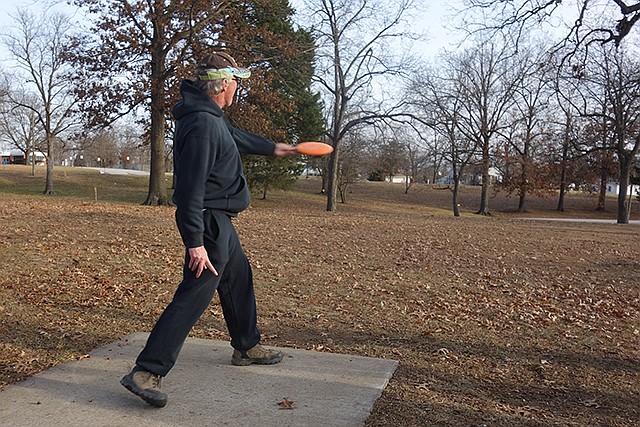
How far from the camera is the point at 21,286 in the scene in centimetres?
674

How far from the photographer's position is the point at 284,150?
4062mm

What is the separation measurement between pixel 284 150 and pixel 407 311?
3.17 meters

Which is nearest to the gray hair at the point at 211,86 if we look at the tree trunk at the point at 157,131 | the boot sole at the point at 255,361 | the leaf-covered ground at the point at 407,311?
the boot sole at the point at 255,361

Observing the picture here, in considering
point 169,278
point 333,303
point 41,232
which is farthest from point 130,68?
point 333,303

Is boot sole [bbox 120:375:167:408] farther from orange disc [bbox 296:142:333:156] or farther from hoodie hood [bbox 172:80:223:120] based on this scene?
orange disc [bbox 296:142:333:156]

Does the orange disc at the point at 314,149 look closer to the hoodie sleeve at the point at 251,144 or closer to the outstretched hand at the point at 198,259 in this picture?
the hoodie sleeve at the point at 251,144

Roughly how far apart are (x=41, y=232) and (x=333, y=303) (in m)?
7.50

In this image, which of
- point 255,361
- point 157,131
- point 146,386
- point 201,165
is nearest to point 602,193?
point 157,131

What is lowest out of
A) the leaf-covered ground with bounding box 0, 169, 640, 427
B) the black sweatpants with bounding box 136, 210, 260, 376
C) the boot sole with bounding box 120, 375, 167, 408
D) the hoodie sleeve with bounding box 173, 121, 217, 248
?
the leaf-covered ground with bounding box 0, 169, 640, 427

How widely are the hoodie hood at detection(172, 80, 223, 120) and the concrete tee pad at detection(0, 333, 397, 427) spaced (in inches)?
66.5

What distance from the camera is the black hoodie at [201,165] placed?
349 centimetres

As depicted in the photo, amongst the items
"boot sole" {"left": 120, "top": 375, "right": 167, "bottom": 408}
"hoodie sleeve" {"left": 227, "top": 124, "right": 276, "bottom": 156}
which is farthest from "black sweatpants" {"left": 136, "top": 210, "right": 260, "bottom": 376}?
"hoodie sleeve" {"left": 227, "top": 124, "right": 276, "bottom": 156}

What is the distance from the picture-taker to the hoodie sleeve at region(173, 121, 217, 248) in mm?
3480

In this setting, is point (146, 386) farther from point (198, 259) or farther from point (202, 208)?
point (202, 208)
